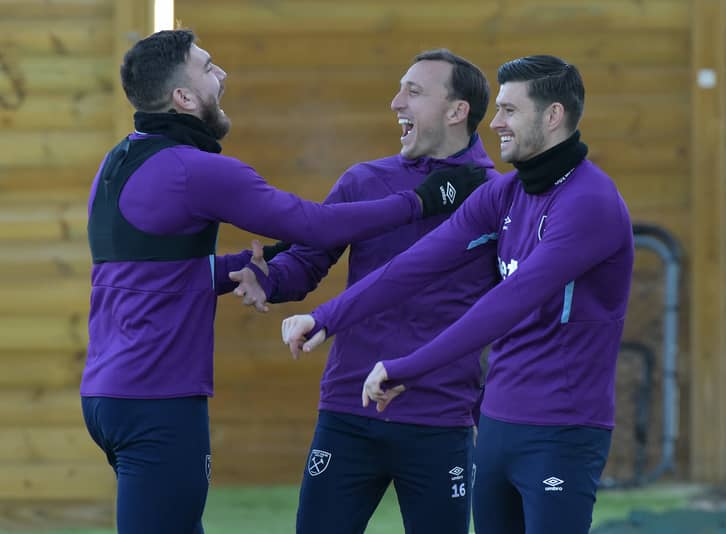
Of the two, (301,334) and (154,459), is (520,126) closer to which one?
(301,334)

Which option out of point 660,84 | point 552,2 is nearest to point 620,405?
point 660,84

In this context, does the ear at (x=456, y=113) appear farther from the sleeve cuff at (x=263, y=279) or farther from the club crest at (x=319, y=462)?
the club crest at (x=319, y=462)

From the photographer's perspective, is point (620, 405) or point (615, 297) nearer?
point (615, 297)

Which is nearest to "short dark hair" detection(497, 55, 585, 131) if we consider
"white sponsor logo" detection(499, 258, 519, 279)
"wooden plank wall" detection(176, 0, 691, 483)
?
"white sponsor logo" detection(499, 258, 519, 279)

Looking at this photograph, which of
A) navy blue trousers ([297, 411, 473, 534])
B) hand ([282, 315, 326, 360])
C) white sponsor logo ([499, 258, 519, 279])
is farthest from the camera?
navy blue trousers ([297, 411, 473, 534])

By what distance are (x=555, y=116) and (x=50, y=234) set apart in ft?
10.6

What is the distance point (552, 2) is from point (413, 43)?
0.79 m

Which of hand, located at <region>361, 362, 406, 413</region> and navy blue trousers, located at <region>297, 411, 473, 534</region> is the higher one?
hand, located at <region>361, 362, 406, 413</region>

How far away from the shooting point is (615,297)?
3318 mm

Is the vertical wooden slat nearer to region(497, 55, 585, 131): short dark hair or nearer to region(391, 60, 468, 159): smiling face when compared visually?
region(391, 60, 468, 159): smiling face

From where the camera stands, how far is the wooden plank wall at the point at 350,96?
22.2 feet

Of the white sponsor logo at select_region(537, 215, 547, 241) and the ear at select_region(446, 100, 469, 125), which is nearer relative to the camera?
the white sponsor logo at select_region(537, 215, 547, 241)

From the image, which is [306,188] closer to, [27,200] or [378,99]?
[378,99]

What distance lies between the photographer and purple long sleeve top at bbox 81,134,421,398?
3.51 m
